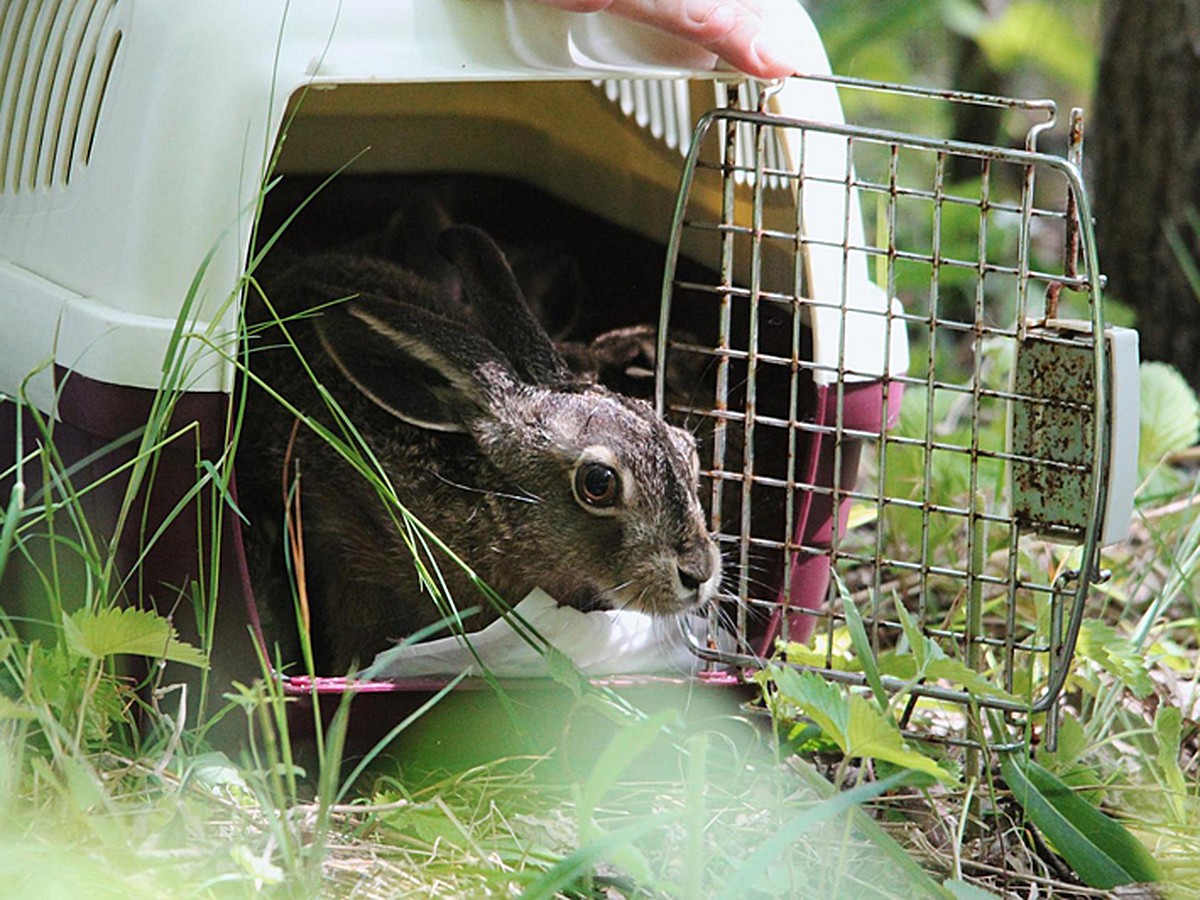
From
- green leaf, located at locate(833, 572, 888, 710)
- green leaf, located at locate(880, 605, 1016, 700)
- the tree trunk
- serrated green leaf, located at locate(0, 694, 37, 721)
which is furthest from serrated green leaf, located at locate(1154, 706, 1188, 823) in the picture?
the tree trunk

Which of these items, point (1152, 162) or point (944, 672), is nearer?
point (944, 672)

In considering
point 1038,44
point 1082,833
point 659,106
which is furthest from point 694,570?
point 1038,44

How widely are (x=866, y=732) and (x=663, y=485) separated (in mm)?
770

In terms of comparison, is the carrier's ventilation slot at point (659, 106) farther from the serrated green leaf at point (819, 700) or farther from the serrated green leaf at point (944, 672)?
the serrated green leaf at point (819, 700)

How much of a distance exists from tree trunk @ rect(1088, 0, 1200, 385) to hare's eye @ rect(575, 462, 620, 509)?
2.15 metres

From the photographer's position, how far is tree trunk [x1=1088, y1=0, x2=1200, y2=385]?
423 centimetres

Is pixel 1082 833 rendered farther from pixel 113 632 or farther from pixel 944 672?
pixel 113 632

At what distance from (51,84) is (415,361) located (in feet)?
2.56

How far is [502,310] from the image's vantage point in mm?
3023

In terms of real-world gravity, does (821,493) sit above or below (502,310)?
below

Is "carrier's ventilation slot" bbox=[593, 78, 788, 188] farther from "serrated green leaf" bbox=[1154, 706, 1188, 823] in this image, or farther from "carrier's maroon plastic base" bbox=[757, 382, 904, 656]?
"serrated green leaf" bbox=[1154, 706, 1188, 823]

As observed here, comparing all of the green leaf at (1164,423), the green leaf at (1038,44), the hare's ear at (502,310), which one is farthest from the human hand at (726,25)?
the green leaf at (1038,44)

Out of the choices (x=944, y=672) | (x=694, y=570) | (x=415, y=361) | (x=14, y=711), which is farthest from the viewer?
(x=415, y=361)

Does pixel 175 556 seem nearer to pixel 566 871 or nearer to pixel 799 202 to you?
pixel 566 871
